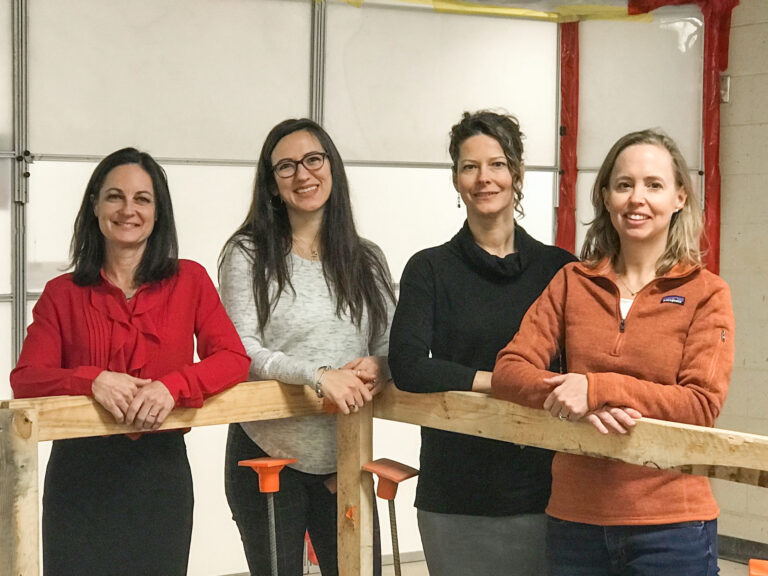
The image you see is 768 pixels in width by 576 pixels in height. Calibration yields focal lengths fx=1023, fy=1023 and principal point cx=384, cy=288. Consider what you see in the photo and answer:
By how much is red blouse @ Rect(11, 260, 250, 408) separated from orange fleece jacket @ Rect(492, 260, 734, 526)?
535 mm

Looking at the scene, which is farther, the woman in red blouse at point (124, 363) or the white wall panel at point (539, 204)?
the white wall panel at point (539, 204)

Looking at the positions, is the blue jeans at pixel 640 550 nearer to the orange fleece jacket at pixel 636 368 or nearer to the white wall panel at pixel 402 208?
the orange fleece jacket at pixel 636 368

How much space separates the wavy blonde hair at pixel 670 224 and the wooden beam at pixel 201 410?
2.03 feet

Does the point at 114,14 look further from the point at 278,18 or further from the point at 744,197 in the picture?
the point at 744,197

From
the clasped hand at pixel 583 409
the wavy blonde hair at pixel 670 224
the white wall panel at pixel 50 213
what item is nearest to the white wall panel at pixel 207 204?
the white wall panel at pixel 50 213

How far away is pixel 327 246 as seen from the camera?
2084 mm

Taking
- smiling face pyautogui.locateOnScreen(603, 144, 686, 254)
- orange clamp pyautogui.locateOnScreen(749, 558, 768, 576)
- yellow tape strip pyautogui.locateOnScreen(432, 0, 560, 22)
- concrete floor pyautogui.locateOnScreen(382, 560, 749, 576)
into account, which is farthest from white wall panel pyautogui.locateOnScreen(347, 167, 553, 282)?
orange clamp pyautogui.locateOnScreen(749, 558, 768, 576)

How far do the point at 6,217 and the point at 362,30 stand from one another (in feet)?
4.82

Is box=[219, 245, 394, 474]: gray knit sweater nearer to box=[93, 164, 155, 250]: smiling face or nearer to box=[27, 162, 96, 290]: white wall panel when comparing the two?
box=[93, 164, 155, 250]: smiling face

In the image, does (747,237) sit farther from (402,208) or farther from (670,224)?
(670,224)

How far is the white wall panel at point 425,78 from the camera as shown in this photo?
3.88 meters

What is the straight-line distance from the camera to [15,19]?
3398 mm

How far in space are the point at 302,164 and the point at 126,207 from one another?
0.36 metres

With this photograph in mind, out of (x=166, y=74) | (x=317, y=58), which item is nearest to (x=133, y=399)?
(x=166, y=74)
